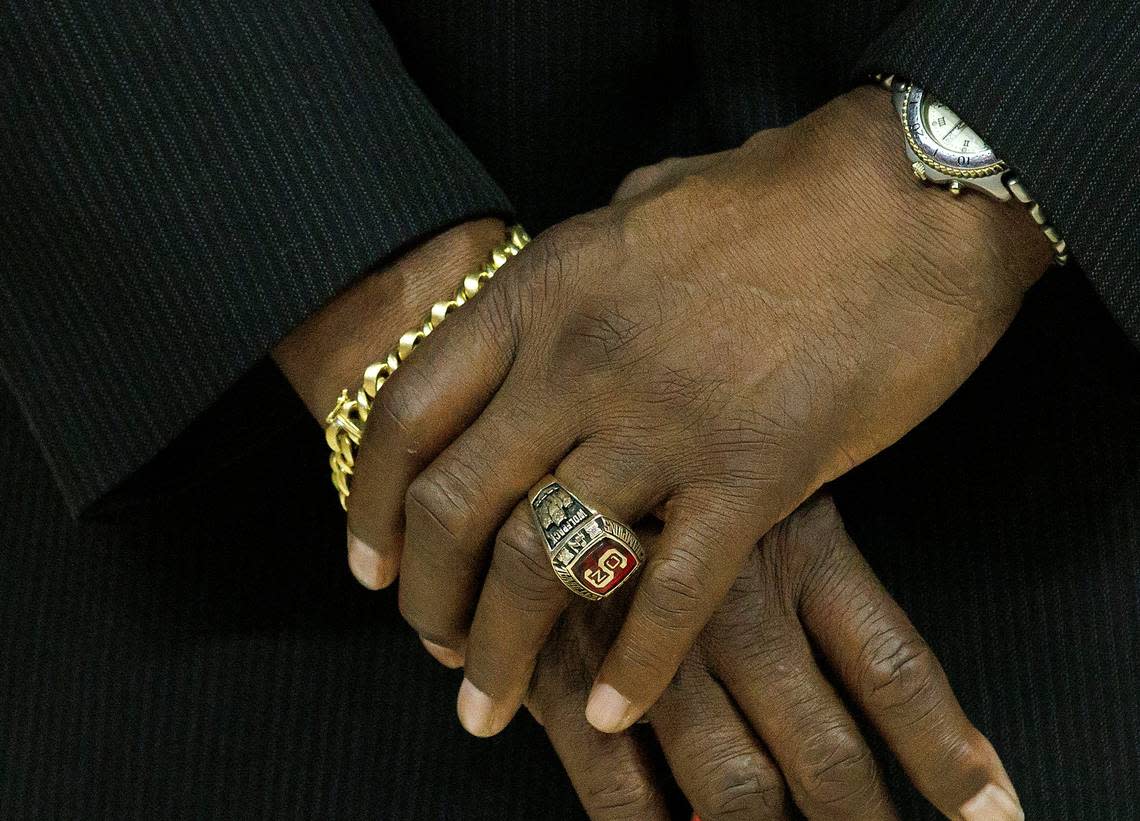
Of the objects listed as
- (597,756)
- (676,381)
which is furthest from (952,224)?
(597,756)

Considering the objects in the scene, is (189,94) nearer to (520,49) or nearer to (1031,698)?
(520,49)

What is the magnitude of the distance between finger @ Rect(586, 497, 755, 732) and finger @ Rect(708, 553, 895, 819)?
0.19 ft

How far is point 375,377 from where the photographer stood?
0.75 meters

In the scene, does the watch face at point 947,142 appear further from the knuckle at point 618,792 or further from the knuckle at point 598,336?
the knuckle at point 618,792

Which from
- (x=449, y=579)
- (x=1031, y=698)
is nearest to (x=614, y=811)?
(x=449, y=579)

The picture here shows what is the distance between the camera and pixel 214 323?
29.5 inches

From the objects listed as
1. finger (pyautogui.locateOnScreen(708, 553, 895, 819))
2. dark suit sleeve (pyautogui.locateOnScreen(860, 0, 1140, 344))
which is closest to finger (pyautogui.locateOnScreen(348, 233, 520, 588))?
finger (pyautogui.locateOnScreen(708, 553, 895, 819))

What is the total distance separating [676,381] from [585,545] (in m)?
0.12

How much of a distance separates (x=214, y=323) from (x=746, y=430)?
15.1 inches

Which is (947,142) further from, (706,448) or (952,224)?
(706,448)

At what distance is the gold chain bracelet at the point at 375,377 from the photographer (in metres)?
0.75

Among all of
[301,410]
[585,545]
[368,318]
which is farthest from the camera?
[301,410]

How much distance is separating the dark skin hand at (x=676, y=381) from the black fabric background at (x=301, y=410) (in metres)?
0.08

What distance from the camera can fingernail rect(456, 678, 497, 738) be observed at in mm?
739
